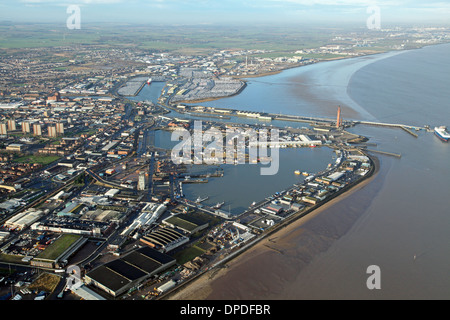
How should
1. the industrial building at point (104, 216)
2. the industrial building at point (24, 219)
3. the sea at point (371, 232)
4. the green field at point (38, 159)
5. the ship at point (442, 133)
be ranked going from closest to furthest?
the sea at point (371, 232), the industrial building at point (24, 219), the industrial building at point (104, 216), the green field at point (38, 159), the ship at point (442, 133)

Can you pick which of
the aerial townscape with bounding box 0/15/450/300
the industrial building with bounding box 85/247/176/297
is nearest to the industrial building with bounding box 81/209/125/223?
the aerial townscape with bounding box 0/15/450/300

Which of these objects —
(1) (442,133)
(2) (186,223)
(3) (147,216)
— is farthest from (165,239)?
(1) (442,133)

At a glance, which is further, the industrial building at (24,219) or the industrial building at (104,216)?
the industrial building at (104,216)

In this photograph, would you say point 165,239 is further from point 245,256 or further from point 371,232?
point 371,232

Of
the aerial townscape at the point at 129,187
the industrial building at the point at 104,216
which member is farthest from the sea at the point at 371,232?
the industrial building at the point at 104,216

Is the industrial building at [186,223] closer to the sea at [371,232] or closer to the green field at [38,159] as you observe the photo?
the sea at [371,232]

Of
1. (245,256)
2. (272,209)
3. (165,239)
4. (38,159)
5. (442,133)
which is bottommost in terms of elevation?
(245,256)
